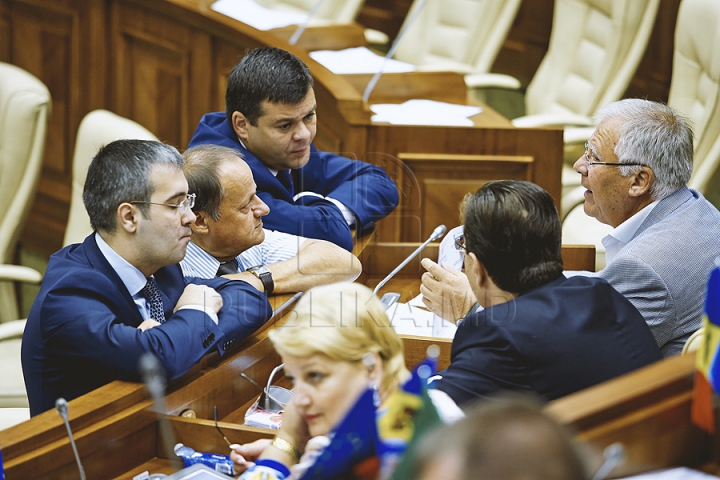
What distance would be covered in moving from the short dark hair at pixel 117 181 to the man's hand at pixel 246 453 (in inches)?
20.3

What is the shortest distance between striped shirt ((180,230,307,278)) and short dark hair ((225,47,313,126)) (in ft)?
1.19

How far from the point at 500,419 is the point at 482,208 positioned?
934mm

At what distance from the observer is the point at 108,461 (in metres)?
1.46

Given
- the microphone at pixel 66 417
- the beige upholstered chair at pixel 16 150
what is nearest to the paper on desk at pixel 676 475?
the microphone at pixel 66 417

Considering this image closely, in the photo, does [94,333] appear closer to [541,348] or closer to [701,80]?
[541,348]

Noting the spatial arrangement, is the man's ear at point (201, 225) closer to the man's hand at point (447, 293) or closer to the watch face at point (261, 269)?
the watch face at point (261, 269)

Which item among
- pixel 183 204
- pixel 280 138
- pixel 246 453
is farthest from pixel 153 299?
pixel 280 138

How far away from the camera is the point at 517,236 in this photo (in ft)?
5.17

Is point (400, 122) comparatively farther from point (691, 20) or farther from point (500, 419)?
point (500, 419)

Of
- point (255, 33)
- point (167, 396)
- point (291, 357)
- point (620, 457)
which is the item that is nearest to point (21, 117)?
point (255, 33)

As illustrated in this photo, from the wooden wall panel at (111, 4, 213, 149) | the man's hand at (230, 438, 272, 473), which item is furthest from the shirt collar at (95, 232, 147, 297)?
the wooden wall panel at (111, 4, 213, 149)

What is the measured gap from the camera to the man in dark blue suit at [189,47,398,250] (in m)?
2.39

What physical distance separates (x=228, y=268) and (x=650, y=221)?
36.3 inches

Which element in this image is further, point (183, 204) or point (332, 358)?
point (183, 204)
